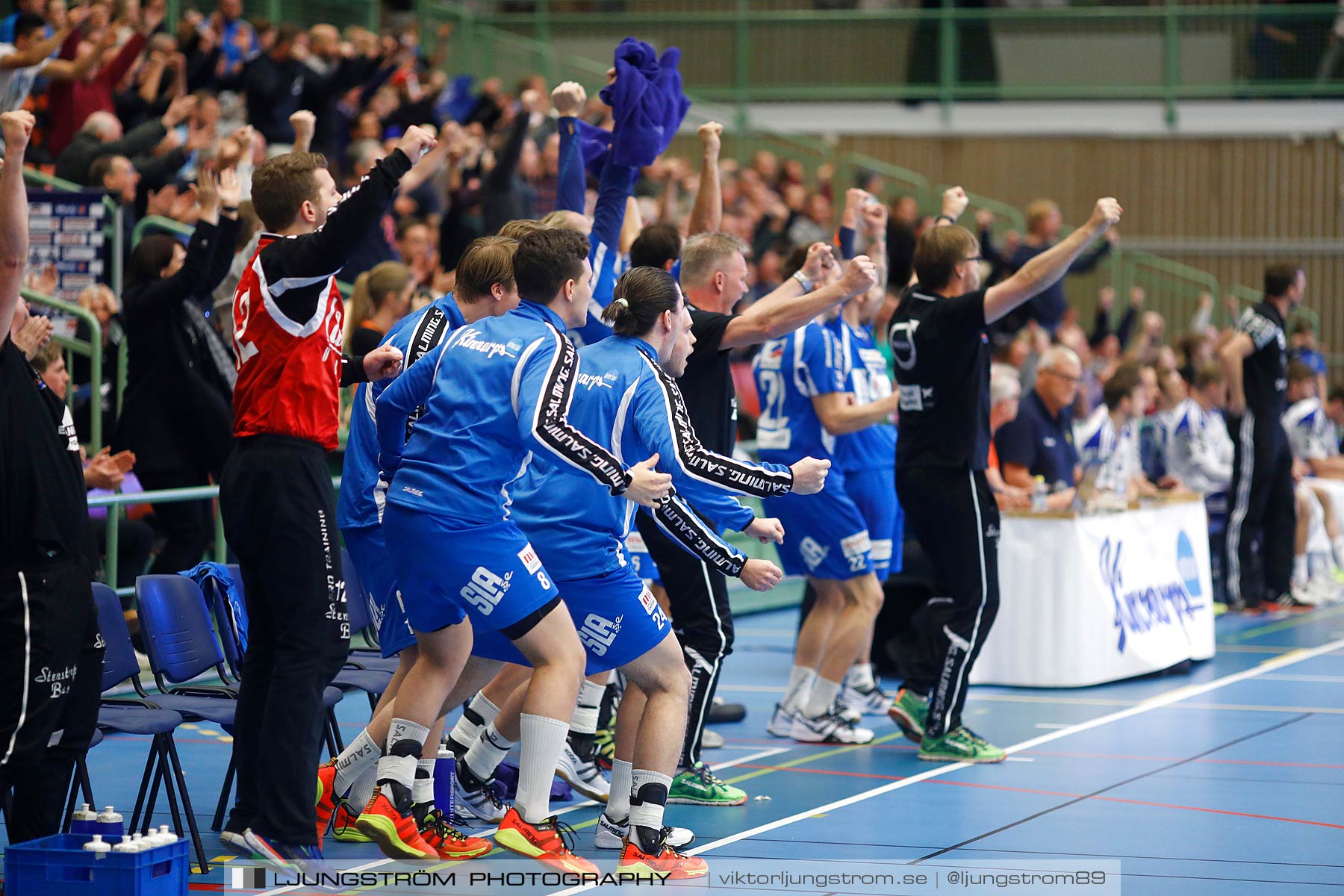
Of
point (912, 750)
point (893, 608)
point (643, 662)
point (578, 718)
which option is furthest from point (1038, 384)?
point (643, 662)

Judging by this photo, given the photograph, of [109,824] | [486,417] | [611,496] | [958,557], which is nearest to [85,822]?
[109,824]

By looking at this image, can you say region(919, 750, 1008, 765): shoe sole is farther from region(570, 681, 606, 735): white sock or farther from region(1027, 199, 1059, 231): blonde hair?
region(1027, 199, 1059, 231): blonde hair

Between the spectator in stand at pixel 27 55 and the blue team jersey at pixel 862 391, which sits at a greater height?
the spectator in stand at pixel 27 55

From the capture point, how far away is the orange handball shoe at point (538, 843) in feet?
16.2

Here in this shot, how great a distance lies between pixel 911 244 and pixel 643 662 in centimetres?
942

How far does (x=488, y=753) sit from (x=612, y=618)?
3.42 feet

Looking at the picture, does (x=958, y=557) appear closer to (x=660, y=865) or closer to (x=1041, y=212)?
(x=660, y=865)

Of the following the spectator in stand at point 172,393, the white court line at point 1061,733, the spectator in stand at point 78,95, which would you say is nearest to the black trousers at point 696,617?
the white court line at point 1061,733

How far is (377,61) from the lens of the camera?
14570 millimetres

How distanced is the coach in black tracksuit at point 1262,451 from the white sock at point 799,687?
561 centimetres

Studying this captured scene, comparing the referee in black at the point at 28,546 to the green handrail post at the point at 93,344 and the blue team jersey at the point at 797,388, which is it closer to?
the green handrail post at the point at 93,344

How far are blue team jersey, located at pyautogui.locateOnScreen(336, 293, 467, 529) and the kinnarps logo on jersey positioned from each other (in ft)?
15.4

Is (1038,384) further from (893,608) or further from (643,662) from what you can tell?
(643,662)

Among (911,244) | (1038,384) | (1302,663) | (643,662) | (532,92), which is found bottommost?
(1302,663)
